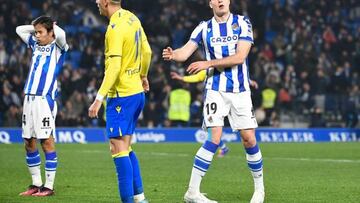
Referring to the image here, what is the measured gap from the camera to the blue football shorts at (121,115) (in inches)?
355

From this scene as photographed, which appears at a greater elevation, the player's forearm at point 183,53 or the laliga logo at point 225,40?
the laliga logo at point 225,40

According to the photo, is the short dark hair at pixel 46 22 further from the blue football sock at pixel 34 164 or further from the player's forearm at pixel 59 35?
the blue football sock at pixel 34 164

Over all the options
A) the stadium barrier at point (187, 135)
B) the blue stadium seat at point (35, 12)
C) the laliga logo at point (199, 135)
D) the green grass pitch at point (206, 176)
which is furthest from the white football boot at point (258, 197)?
the blue stadium seat at point (35, 12)

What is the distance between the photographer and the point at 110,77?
8836 millimetres

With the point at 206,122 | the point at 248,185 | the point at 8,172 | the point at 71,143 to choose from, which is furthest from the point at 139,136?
the point at 206,122

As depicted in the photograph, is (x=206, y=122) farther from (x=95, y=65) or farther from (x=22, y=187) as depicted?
(x=95, y=65)

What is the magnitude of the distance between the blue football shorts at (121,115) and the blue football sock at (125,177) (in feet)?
0.78

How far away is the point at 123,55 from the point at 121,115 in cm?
63

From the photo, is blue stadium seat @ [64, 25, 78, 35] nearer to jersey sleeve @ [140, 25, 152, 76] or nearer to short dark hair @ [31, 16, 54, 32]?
short dark hair @ [31, 16, 54, 32]

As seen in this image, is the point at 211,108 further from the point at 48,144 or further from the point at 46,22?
the point at 46,22

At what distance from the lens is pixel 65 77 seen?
27.6 m

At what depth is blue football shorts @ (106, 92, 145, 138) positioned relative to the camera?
902cm

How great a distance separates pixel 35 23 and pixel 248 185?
389cm

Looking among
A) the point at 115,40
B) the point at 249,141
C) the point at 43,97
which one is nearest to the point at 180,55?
the point at 249,141
